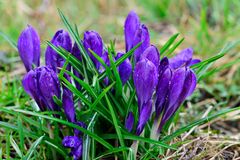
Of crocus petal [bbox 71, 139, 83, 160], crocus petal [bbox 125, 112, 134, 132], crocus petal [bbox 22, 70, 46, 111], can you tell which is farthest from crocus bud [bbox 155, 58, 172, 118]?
crocus petal [bbox 22, 70, 46, 111]

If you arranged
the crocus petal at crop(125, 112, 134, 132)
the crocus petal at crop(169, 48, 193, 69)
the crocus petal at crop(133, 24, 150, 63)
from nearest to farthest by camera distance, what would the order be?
the crocus petal at crop(125, 112, 134, 132) → the crocus petal at crop(133, 24, 150, 63) → the crocus petal at crop(169, 48, 193, 69)

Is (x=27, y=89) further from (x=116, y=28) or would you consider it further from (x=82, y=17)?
(x=82, y=17)

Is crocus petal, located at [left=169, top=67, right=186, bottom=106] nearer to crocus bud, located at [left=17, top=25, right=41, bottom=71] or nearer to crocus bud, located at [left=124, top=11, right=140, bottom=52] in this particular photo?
crocus bud, located at [left=124, top=11, right=140, bottom=52]

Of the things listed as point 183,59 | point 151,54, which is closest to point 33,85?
point 151,54

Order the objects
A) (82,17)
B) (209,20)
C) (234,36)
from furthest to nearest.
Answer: (82,17)
(209,20)
(234,36)

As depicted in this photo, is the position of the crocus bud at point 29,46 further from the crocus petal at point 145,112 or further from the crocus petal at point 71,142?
the crocus petal at point 145,112

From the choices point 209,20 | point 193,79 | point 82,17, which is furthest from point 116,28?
point 193,79

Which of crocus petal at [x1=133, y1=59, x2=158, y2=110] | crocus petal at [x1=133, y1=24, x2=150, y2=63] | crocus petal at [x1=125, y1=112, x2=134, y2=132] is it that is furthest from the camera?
crocus petal at [x1=133, y1=24, x2=150, y2=63]

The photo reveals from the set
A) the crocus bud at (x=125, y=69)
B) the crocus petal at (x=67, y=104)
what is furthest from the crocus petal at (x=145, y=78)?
the crocus petal at (x=67, y=104)
